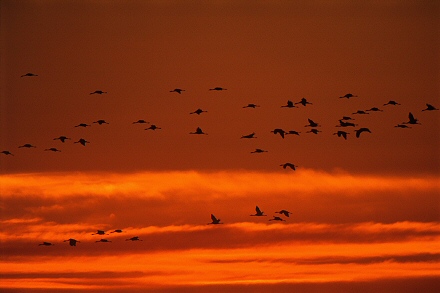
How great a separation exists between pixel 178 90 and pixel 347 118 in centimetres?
1477

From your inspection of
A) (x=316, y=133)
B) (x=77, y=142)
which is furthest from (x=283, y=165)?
(x=77, y=142)

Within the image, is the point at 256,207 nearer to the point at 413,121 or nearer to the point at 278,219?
the point at 278,219

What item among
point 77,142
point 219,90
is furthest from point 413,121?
point 77,142

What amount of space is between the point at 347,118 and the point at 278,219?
1333cm

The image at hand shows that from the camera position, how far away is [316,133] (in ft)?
506

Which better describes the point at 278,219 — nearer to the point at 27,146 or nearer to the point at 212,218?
the point at 212,218

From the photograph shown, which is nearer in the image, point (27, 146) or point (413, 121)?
point (413, 121)

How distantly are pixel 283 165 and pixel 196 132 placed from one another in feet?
26.2

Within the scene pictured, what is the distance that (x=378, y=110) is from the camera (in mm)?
158875

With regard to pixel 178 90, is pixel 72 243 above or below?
below

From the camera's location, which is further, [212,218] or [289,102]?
[212,218]

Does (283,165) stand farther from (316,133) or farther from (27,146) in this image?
(27,146)

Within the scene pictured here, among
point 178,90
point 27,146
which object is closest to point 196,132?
point 178,90

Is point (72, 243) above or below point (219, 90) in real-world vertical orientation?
below
